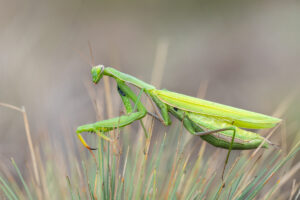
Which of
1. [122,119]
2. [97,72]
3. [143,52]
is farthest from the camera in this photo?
[143,52]

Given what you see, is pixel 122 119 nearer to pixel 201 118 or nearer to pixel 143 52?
pixel 201 118

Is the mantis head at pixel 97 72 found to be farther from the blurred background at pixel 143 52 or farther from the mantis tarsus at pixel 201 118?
the blurred background at pixel 143 52

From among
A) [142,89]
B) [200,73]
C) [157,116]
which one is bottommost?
[157,116]

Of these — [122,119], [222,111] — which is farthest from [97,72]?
[222,111]

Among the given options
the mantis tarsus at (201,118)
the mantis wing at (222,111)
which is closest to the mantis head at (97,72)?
the mantis tarsus at (201,118)

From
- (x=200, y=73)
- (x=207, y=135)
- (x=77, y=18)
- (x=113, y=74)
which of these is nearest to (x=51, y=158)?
(x=113, y=74)

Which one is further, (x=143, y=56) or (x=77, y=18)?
(x=77, y=18)

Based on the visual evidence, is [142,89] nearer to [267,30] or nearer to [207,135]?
[207,135]
